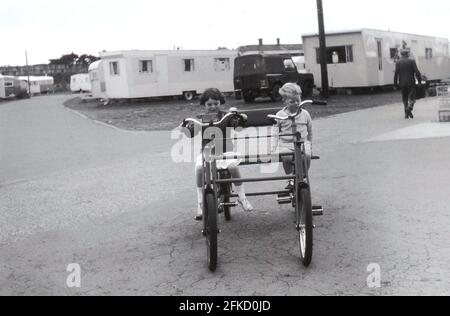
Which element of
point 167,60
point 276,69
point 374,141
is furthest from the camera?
point 167,60

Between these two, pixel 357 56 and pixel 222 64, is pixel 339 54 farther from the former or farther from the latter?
pixel 222 64

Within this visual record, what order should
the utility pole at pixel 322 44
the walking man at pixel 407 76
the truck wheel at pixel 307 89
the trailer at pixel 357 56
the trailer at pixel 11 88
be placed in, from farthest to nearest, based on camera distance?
the trailer at pixel 11 88
the trailer at pixel 357 56
the truck wheel at pixel 307 89
the utility pole at pixel 322 44
the walking man at pixel 407 76

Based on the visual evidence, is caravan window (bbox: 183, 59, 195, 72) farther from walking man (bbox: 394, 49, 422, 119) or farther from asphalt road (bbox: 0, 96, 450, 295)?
asphalt road (bbox: 0, 96, 450, 295)

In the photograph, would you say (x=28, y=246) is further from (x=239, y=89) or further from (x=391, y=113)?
(x=239, y=89)

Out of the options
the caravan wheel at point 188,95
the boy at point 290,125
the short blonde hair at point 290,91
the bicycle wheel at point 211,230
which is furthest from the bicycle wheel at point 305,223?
the caravan wheel at point 188,95

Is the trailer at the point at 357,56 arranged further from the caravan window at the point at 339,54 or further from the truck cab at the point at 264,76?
the truck cab at the point at 264,76

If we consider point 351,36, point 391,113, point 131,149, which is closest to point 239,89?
point 351,36

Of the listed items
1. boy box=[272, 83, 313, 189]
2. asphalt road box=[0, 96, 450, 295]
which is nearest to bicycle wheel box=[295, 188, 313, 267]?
asphalt road box=[0, 96, 450, 295]

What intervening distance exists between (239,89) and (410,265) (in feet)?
79.3

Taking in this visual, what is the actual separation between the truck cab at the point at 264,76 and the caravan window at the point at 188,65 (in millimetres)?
7724

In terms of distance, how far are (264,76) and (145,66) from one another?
31.9 ft

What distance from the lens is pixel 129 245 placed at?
18.1ft

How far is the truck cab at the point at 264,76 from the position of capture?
1085 inches

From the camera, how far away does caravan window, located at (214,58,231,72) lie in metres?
37.2
